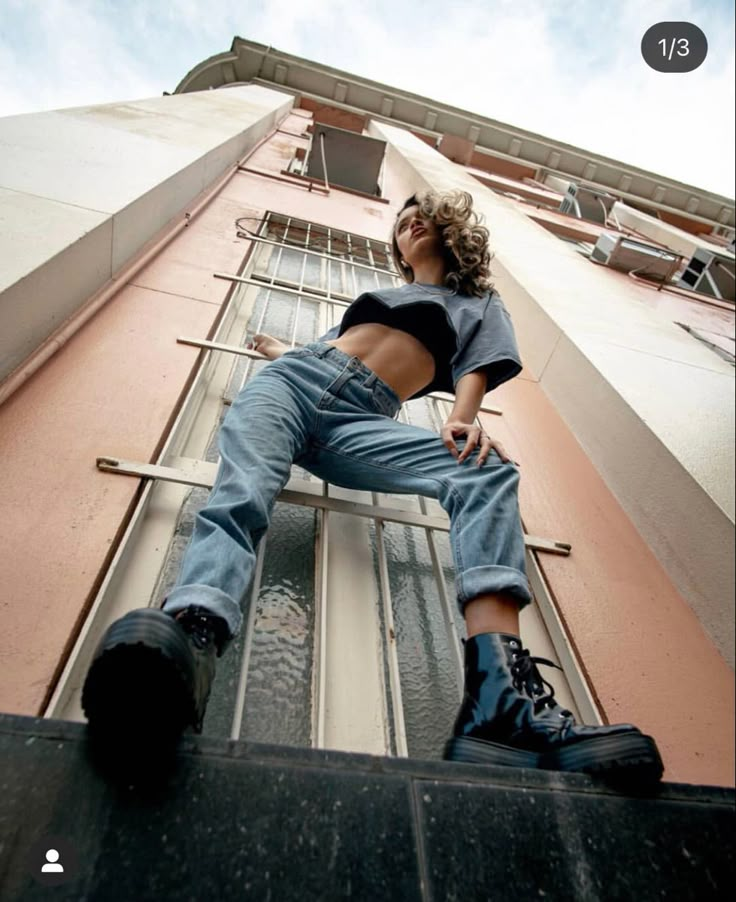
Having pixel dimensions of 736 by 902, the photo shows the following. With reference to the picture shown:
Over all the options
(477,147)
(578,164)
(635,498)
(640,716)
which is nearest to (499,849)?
(640,716)

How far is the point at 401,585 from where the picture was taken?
178 cm

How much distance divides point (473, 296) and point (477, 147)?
16.0 metres

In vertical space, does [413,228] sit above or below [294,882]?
above

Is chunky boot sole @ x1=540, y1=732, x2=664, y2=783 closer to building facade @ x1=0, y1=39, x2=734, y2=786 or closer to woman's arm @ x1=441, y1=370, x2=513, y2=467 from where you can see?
building facade @ x1=0, y1=39, x2=734, y2=786

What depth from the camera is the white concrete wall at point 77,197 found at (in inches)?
73.0

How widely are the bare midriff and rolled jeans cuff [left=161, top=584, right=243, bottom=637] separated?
1035 millimetres

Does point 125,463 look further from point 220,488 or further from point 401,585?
point 401,585

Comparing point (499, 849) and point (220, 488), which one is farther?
point (220, 488)

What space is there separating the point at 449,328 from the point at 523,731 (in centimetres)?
137

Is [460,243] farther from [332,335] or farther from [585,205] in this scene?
[585,205]

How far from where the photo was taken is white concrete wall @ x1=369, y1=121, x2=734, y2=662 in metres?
1.96

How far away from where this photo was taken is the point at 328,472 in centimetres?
169

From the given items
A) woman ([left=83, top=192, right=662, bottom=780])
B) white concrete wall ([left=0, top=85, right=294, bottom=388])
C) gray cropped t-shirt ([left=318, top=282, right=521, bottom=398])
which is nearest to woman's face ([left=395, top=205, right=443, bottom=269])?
woman ([left=83, top=192, right=662, bottom=780])

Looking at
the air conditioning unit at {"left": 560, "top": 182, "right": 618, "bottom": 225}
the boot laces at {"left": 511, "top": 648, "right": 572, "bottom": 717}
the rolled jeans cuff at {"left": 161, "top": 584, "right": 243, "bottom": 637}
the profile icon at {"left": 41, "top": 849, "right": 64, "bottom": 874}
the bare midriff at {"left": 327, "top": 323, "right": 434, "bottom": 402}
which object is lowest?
the profile icon at {"left": 41, "top": 849, "right": 64, "bottom": 874}
